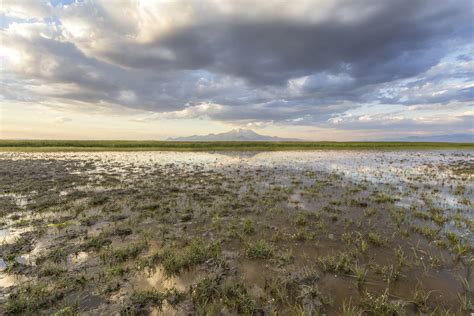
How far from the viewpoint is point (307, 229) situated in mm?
10156

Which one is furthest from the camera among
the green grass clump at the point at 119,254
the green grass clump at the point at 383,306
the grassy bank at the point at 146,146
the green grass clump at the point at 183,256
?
the grassy bank at the point at 146,146

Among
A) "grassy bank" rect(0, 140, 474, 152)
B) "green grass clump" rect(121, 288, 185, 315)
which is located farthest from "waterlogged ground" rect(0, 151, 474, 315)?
"grassy bank" rect(0, 140, 474, 152)

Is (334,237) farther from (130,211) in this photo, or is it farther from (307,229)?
(130,211)

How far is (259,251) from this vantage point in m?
7.96

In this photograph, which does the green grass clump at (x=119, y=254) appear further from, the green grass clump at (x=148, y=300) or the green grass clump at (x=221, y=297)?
the green grass clump at (x=221, y=297)

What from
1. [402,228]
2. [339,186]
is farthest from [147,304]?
[339,186]

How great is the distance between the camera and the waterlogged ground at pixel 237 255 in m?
5.57

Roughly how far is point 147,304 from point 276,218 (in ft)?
25.2

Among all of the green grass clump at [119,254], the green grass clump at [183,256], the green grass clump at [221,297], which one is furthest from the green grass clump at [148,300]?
the green grass clump at [119,254]

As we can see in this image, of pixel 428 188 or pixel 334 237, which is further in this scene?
pixel 428 188

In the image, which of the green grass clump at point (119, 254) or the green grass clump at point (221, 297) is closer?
the green grass clump at point (221, 297)

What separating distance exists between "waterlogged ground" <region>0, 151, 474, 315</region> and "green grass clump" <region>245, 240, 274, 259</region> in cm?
4

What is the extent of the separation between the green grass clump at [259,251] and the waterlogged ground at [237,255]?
0.04 m

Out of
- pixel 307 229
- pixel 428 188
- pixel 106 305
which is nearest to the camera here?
pixel 106 305
